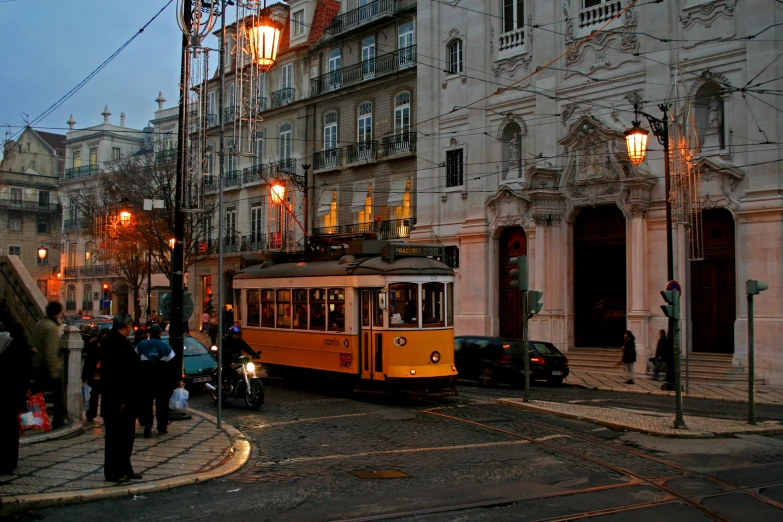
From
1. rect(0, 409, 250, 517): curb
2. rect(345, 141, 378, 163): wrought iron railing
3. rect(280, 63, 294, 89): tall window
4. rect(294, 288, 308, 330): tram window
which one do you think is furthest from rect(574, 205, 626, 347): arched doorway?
rect(0, 409, 250, 517): curb

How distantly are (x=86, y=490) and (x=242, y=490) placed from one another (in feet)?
5.44

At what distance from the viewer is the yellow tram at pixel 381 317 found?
16562 millimetres

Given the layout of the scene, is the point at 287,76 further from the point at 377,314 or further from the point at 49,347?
the point at 49,347

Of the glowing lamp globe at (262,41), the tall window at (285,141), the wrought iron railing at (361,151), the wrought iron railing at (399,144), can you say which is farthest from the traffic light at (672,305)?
the tall window at (285,141)

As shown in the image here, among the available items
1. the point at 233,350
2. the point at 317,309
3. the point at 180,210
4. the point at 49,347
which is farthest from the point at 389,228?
the point at 49,347

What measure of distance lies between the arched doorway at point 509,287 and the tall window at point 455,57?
7.11 metres

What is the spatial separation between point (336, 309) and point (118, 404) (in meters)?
9.06

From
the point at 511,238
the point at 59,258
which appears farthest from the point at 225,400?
the point at 59,258

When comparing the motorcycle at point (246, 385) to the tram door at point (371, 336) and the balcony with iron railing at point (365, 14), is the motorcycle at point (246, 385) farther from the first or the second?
the balcony with iron railing at point (365, 14)

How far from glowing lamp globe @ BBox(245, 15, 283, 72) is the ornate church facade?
7.08 metres

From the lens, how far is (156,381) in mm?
12273

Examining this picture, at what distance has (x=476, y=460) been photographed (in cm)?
1086

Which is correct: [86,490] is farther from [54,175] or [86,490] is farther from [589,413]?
[54,175]

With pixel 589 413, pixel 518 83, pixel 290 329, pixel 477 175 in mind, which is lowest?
pixel 589 413
